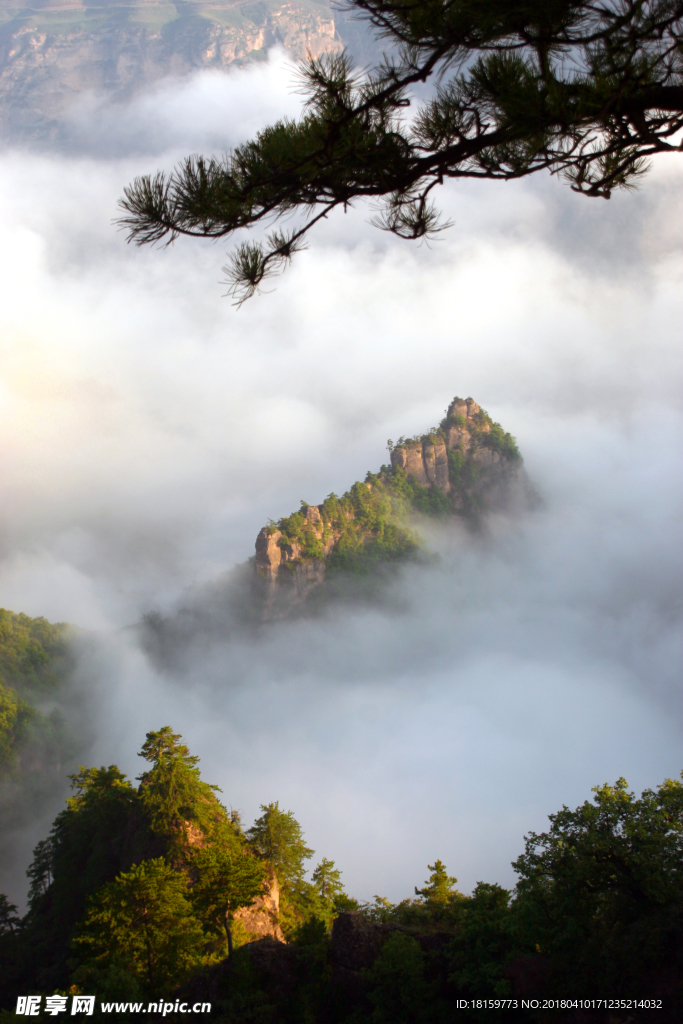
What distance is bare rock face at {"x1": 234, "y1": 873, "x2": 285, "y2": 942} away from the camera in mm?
24875

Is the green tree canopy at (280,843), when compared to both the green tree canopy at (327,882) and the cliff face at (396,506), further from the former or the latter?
the cliff face at (396,506)

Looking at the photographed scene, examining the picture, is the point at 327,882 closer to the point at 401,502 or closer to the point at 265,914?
the point at 265,914

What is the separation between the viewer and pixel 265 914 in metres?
25.9

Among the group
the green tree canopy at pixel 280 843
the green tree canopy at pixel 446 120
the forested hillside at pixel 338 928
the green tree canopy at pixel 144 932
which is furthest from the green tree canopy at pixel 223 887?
the green tree canopy at pixel 446 120

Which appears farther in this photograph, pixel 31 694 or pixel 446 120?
pixel 31 694

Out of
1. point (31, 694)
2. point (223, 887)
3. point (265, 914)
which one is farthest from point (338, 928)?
point (31, 694)

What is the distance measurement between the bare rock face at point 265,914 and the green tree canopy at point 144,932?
19.7 ft

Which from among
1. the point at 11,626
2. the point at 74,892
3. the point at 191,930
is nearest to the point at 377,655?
the point at 11,626

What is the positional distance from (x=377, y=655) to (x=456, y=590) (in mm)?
17037

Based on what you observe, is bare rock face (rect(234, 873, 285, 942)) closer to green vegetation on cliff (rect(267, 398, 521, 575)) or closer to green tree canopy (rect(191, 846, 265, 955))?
green tree canopy (rect(191, 846, 265, 955))

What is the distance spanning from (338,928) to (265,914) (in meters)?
7.30

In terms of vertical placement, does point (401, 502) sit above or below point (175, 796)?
above

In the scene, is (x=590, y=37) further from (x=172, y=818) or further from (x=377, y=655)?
(x=377, y=655)

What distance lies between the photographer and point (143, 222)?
21.2ft
